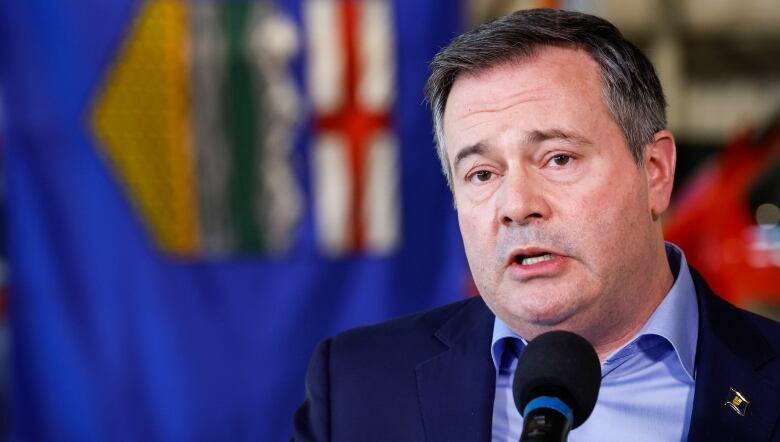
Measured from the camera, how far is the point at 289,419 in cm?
409

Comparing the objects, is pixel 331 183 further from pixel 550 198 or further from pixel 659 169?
pixel 550 198

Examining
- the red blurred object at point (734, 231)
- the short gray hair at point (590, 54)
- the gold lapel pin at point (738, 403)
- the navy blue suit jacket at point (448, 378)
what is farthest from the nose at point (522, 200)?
→ the red blurred object at point (734, 231)

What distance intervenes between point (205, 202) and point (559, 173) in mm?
2384

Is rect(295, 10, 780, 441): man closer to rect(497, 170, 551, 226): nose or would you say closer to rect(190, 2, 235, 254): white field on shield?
rect(497, 170, 551, 226): nose

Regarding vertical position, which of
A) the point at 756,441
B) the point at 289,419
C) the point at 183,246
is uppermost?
the point at 756,441

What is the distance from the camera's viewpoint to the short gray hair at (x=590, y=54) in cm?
178

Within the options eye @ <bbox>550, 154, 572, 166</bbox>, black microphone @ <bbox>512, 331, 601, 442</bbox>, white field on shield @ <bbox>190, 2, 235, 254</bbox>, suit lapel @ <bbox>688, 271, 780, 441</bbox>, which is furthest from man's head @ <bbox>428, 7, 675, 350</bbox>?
white field on shield @ <bbox>190, 2, 235, 254</bbox>

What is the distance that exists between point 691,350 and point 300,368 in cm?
237

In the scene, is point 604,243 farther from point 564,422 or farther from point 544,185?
point 564,422

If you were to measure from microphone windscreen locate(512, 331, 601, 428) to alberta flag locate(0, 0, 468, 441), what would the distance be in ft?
8.24

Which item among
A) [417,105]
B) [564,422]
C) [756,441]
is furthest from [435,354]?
[417,105]

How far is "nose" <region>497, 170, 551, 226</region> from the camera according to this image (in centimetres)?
167

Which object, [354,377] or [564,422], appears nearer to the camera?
[564,422]

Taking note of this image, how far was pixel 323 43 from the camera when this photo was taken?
3.90 meters
